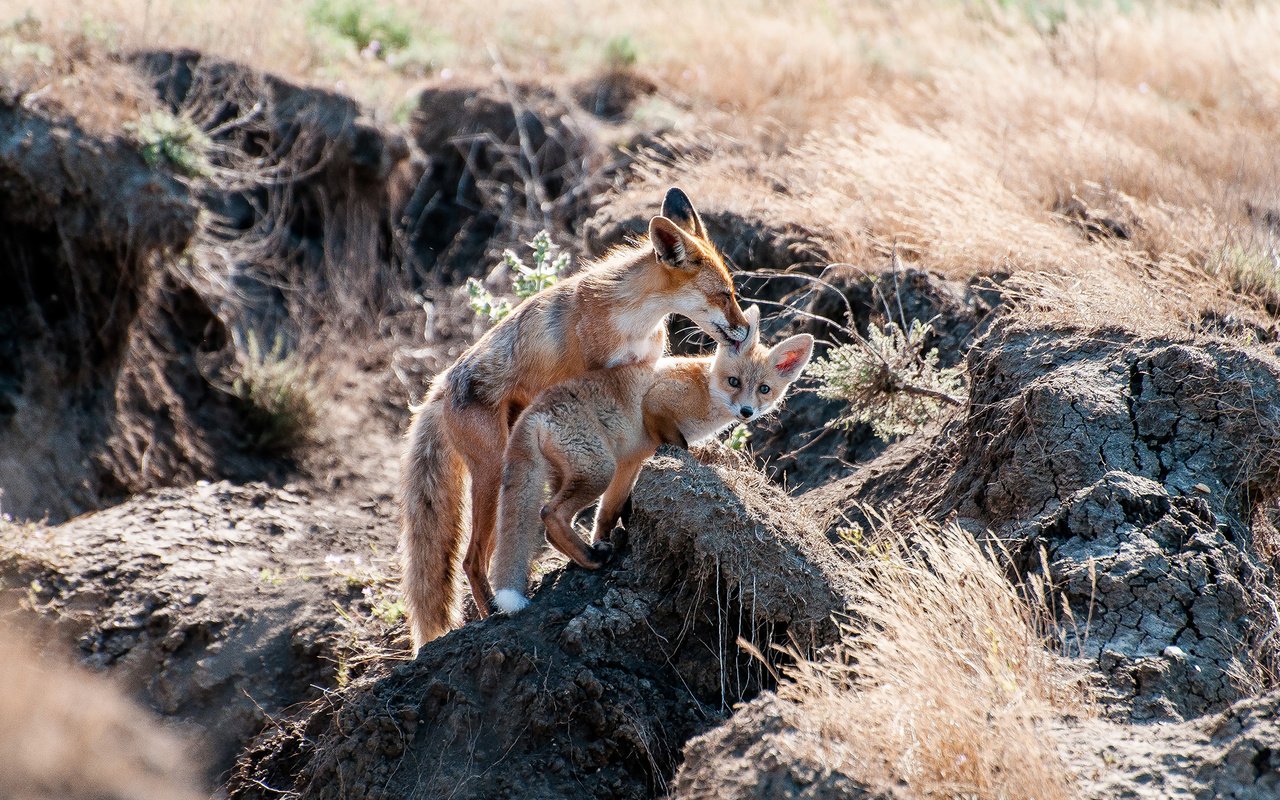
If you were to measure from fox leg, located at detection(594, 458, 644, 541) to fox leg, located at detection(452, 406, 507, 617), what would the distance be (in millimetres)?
630

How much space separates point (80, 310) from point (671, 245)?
24.1 ft

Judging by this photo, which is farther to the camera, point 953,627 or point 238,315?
point 238,315

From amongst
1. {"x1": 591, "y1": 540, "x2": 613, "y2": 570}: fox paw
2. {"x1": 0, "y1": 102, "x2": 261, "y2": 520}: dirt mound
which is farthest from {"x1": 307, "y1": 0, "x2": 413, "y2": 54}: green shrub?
{"x1": 591, "y1": 540, "x2": 613, "y2": 570}: fox paw

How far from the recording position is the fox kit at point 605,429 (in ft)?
21.6

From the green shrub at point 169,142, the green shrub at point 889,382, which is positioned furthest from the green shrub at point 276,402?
the green shrub at point 889,382

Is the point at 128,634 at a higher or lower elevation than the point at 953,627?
lower

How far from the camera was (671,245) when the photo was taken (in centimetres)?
741

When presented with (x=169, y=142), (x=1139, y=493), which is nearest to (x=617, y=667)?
(x=1139, y=493)

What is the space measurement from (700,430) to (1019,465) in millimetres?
1938

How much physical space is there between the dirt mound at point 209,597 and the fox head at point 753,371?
2.89m

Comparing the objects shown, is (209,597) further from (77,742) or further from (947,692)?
(947,692)

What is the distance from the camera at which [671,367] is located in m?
7.38

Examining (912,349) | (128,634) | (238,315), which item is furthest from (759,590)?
(238,315)

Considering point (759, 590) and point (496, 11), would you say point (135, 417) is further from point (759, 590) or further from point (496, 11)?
point (496, 11)
